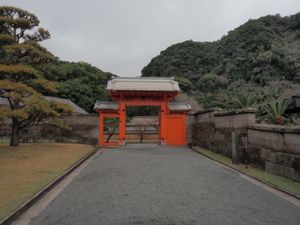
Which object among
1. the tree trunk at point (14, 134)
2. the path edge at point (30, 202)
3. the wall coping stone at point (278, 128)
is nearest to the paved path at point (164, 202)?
the path edge at point (30, 202)

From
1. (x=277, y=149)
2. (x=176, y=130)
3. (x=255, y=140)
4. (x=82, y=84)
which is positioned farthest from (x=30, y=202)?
(x=82, y=84)

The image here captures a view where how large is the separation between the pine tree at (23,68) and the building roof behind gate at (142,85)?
5737mm

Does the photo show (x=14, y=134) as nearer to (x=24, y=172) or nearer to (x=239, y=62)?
(x=24, y=172)

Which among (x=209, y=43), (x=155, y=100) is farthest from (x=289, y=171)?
(x=209, y=43)

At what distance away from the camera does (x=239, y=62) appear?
4131 centimetres

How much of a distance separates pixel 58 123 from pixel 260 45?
1396 inches

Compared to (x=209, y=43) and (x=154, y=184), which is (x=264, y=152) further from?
(x=209, y=43)

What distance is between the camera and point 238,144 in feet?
35.5

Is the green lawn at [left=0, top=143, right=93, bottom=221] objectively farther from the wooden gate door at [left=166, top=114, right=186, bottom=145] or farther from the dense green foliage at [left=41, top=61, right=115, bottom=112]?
the dense green foliage at [left=41, top=61, right=115, bottom=112]

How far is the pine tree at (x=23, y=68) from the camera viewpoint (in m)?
12.3

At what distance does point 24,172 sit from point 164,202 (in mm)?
4647

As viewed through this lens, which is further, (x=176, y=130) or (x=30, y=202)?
(x=176, y=130)

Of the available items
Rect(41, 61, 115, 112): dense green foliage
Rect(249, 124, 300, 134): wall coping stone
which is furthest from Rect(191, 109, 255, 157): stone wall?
Rect(41, 61, 115, 112): dense green foliage

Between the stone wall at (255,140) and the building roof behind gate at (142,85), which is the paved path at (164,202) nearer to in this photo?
the stone wall at (255,140)
